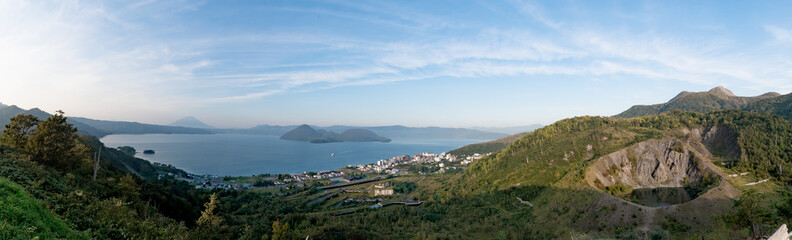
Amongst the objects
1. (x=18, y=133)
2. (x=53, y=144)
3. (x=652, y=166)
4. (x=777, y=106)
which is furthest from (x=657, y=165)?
(x=18, y=133)

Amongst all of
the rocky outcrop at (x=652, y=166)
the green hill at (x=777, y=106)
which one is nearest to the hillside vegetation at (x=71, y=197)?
the rocky outcrop at (x=652, y=166)

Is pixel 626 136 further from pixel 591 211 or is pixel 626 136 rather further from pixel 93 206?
pixel 93 206

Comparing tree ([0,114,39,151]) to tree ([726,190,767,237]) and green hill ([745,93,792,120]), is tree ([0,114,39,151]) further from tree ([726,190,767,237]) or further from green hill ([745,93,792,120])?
green hill ([745,93,792,120])

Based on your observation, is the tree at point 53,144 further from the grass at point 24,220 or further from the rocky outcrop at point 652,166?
the rocky outcrop at point 652,166

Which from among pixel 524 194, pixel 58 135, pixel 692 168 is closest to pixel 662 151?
pixel 692 168

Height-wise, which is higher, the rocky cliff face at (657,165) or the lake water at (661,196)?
the rocky cliff face at (657,165)

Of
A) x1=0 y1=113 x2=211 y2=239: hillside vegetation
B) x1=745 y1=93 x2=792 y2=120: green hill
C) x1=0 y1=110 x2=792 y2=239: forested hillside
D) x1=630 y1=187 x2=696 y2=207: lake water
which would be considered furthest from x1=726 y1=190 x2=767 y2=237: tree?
x1=745 y1=93 x2=792 y2=120: green hill

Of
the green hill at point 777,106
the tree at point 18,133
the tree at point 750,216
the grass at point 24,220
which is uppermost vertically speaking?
the green hill at point 777,106
